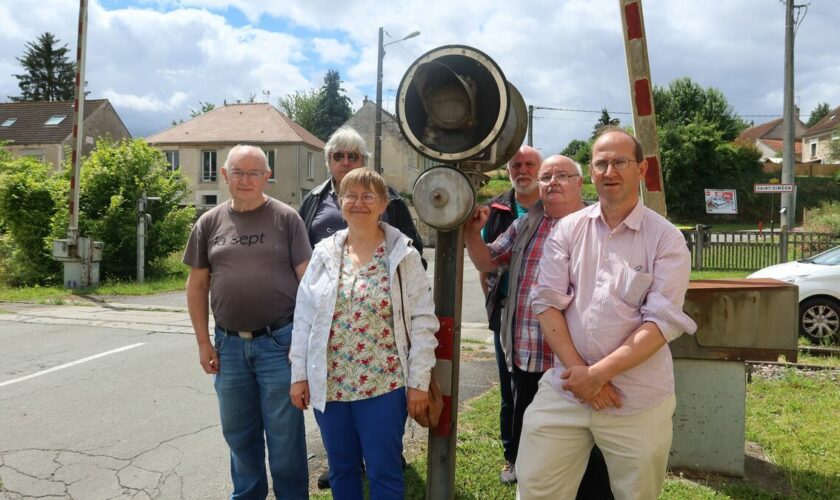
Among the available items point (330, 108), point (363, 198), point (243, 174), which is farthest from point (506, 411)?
point (330, 108)

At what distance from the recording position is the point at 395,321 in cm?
247

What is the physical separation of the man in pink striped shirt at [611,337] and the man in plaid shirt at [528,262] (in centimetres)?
44

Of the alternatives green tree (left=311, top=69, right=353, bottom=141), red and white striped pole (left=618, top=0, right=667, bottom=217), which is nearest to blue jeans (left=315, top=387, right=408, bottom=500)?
red and white striped pole (left=618, top=0, right=667, bottom=217)

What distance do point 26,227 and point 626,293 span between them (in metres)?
17.2

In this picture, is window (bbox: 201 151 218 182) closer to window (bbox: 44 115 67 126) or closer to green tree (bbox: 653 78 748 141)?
window (bbox: 44 115 67 126)

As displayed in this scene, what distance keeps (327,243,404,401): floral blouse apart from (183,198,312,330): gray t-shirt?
1.84 ft

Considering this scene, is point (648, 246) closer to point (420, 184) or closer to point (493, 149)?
point (493, 149)

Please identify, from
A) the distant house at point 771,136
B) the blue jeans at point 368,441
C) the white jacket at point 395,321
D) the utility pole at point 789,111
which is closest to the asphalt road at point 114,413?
the blue jeans at point 368,441

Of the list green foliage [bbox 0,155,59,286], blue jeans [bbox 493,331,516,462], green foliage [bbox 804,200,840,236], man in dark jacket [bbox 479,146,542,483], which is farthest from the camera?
green foliage [bbox 804,200,840,236]

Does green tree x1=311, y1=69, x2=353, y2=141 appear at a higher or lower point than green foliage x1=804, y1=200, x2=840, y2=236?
higher

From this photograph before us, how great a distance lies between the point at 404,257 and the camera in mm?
2494

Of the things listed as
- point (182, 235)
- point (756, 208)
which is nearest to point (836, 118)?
point (756, 208)

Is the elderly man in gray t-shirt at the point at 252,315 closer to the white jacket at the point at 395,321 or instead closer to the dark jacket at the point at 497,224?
the white jacket at the point at 395,321

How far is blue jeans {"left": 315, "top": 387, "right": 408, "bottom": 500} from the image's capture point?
2457 millimetres
